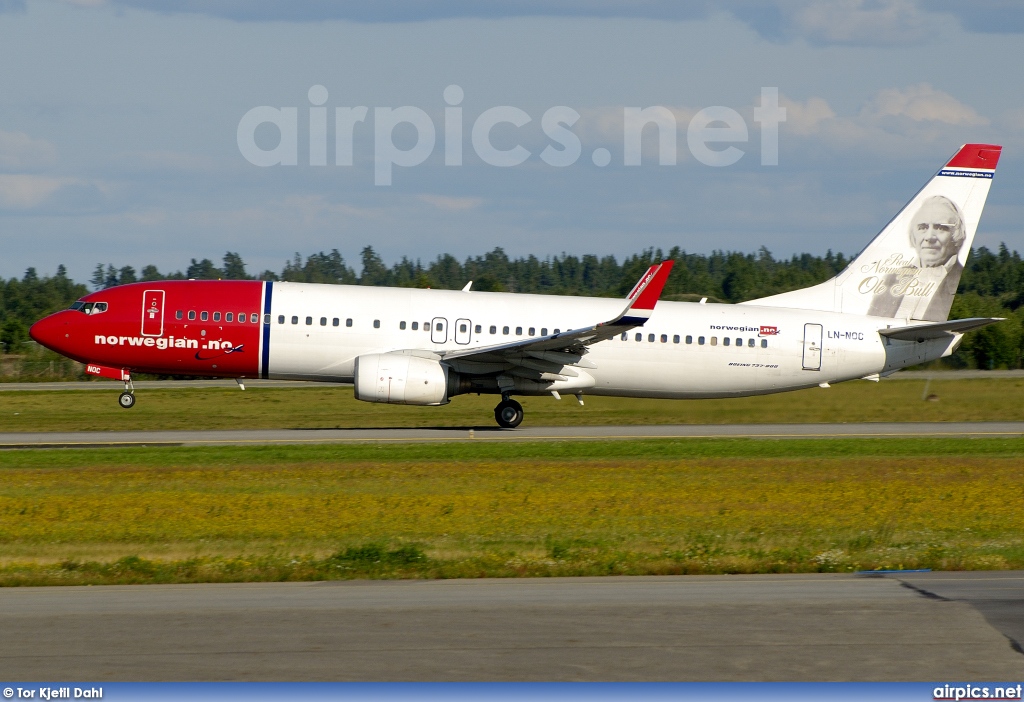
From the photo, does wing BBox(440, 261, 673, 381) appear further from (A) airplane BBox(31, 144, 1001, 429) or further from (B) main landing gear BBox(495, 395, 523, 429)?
(B) main landing gear BBox(495, 395, 523, 429)

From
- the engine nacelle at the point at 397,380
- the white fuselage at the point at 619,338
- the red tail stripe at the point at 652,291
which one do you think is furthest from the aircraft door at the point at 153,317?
the red tail stripe at the point at 652,291

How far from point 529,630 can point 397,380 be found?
18.3 metres

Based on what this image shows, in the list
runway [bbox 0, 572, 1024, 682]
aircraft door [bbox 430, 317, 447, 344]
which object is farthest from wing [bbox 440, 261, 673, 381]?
runway [bbox 0, 572, 1024, 682]

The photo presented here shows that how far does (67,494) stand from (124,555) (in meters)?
5.48

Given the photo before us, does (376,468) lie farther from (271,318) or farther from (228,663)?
(228,663)

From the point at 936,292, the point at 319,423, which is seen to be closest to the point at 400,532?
the point at 319,423

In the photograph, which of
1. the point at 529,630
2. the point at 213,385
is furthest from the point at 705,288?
the point at 529,630

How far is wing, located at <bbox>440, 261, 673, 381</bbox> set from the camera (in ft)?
92.3

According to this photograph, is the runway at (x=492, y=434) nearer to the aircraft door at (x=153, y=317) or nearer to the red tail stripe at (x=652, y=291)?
the aircraft door at (x=153, y=317)

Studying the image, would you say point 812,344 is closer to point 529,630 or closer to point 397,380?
point 397,380

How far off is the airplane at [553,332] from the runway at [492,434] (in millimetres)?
1129

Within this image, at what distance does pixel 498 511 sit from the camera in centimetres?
1814

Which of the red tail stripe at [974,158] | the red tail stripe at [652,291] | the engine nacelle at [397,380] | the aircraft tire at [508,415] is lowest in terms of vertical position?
the aircraft tire at [508,415]

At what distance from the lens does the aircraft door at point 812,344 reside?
3169cm
